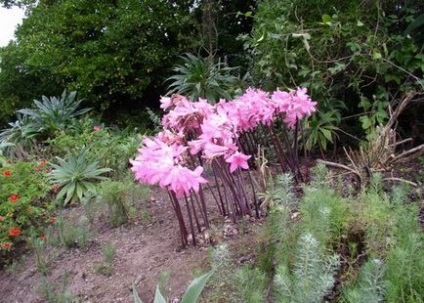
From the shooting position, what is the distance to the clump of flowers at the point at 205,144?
7.36 ft

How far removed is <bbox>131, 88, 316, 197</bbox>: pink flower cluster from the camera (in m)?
2.23

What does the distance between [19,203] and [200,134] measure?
1713 mm

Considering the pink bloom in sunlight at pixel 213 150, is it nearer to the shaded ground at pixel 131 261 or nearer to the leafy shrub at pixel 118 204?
the shaded ground at pixel 131 261

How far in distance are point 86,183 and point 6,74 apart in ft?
19.8

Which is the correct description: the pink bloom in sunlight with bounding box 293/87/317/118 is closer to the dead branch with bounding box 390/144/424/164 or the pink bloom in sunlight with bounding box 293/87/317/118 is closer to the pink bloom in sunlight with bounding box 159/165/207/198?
the dead branch with bounding box 390/144/424/164

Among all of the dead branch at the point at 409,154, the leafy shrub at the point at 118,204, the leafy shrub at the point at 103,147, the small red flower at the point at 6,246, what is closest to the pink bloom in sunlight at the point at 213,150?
the leafy shrub at the point at 118,204

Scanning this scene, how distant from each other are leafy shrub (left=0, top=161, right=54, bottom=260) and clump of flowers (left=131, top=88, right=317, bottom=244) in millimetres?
1362

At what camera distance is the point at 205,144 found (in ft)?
8.35

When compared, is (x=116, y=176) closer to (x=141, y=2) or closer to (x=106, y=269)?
(x=106, y=269)

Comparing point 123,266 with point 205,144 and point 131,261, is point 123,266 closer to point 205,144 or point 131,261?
point 131,261

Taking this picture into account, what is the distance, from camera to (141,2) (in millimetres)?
8445

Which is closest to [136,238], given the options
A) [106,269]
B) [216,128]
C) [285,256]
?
[106,269]

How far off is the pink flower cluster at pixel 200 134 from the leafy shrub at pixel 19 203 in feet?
Answer: 4.70

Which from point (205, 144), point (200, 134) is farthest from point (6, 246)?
point (205, 144)
